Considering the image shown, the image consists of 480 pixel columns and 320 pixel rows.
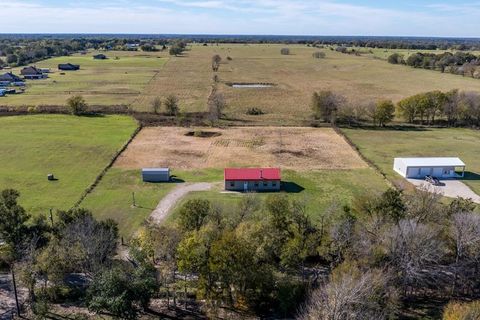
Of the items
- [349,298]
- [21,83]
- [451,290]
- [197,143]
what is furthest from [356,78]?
[349,298]

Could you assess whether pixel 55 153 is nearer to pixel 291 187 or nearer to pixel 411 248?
pixel 291 187

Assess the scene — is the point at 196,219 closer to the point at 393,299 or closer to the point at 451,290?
the point at 393,299

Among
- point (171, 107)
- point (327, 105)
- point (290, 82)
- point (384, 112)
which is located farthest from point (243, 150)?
point (290, 82)

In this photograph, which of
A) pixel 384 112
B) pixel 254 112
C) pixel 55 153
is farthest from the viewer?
pixel 254 112

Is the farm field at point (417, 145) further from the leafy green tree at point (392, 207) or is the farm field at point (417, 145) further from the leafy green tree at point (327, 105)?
the leafy green tree at point (392, 207)

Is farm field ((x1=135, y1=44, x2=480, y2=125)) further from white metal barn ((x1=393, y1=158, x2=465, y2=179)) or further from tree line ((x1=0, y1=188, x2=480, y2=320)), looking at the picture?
tree line ((x1=0, y1=188, x2=480, y2=320))

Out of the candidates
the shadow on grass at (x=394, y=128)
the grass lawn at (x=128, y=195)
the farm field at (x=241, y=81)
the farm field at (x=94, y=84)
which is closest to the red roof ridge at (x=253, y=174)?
the grass lawn at (x=128, y=195)
